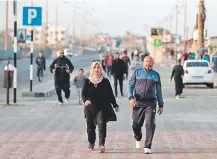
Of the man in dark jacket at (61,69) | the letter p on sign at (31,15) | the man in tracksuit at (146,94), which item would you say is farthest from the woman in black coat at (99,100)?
the letter p on sign at (31,15)

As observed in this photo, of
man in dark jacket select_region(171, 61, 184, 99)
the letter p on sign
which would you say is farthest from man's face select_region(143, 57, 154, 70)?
man in dark jacket select_region(171, 61, 184, 99)

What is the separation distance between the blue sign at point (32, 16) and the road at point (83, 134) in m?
3.51

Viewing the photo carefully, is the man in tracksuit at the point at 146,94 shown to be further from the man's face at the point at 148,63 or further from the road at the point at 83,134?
the road at the point at 83,134

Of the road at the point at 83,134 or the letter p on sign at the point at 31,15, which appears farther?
the letter p on sign at the point at 31,15

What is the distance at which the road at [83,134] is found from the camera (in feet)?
40.0

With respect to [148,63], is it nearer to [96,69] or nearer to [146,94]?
[146,94]

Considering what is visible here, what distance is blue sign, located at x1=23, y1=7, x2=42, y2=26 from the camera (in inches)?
996

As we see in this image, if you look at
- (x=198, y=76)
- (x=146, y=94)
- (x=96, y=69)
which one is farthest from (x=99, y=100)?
(x=198, y=76)


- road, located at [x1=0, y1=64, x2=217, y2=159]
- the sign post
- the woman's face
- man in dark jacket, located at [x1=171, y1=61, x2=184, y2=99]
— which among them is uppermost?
the sign post

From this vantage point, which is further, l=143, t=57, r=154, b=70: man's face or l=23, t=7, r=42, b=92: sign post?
l=23, t=7, r=42, b=92: sign post

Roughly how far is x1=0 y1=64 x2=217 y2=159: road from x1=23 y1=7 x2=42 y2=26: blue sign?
3508 mm

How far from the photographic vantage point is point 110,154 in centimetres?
1212

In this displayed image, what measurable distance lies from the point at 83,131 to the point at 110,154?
11.3ft

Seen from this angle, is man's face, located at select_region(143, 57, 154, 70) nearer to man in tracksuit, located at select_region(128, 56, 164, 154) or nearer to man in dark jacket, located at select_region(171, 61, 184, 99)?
man in tracksuit, located at select_region(128, 56, 164, 154)
